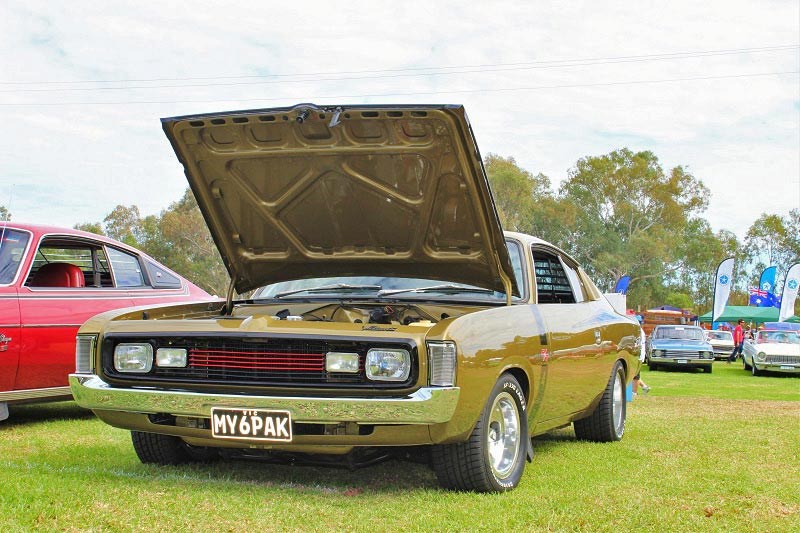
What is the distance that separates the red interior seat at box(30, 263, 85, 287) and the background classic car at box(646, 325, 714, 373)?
71.1 ft

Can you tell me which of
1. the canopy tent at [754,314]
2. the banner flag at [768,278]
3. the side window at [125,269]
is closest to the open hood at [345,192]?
the side window at [125,269]

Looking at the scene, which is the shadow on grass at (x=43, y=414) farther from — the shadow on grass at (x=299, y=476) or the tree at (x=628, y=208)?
the tree at (x=628, y=208)

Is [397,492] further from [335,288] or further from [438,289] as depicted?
[335,288]

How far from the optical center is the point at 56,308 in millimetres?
7660

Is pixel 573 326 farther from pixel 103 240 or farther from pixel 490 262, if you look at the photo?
pixel 103 240

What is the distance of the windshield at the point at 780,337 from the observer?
2609 centimetres

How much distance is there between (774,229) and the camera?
88.0 meters

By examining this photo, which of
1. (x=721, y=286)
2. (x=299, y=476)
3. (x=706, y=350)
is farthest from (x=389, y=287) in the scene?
(x=721, y=286)

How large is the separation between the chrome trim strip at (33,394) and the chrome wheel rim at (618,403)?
14.4 ft

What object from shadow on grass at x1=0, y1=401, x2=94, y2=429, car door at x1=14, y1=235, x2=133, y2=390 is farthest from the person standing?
car door at x1=14, y1=235, x2=133, y2=390

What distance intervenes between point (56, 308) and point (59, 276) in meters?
0.48

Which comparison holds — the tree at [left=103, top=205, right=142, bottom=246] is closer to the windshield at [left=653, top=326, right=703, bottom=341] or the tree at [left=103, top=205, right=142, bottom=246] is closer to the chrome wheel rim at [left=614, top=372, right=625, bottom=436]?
the windshield at [left=653, top=326, right=703, bottom=341]

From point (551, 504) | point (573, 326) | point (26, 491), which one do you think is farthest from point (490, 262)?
point (26, 491)

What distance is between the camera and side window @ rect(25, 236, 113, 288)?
7.90 metres
